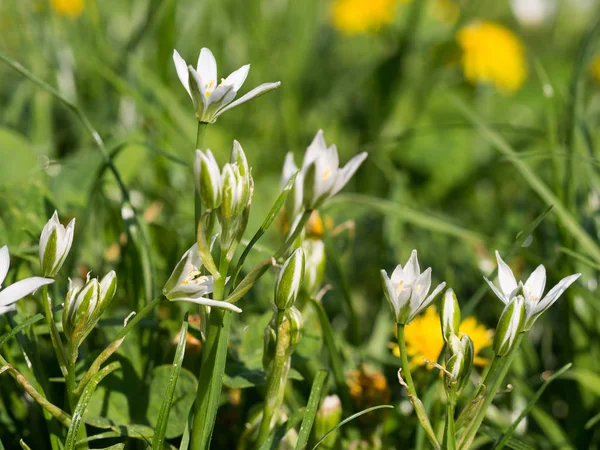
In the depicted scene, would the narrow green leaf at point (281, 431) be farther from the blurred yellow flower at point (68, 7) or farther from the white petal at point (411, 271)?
the blurred yellow flower at point (68, 7)

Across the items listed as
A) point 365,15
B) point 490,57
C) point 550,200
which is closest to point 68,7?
point 365,15

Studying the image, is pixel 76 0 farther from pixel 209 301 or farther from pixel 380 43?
pixel 209 301

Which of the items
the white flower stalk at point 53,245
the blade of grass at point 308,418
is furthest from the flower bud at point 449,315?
the white flower stalk at point 53,245

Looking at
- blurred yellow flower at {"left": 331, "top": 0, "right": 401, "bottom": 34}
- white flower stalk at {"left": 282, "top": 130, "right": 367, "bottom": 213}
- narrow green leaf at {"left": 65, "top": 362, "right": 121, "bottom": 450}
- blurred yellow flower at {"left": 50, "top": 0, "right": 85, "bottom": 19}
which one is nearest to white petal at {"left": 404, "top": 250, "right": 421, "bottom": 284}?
white flower stalk at {"left": 282, "top": 130, "right": 367, "bottom": 213}

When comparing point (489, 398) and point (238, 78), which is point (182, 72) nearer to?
point (238, 78)

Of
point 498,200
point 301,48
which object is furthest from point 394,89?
point 498,200
